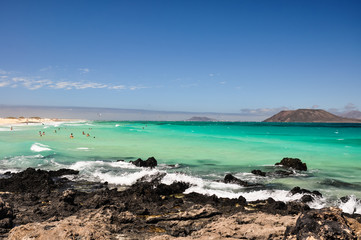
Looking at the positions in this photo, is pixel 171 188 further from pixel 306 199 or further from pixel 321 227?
pixel 321 227

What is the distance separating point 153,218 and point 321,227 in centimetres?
425

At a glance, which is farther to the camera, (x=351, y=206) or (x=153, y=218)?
(x=351, y=206)

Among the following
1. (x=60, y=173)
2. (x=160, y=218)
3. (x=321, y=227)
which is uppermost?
(x=321, y=227)

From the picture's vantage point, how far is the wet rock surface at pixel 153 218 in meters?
5.42

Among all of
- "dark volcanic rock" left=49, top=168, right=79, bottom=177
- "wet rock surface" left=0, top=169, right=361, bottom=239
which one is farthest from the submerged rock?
"dark volcanic rock" left=49, top=168, right=79, bottom=177

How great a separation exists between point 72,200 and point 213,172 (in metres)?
8.65

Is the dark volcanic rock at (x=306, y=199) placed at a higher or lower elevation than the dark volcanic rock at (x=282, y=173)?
higher

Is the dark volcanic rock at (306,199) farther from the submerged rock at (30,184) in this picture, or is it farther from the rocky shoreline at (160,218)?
the submerged rock at (30,184)

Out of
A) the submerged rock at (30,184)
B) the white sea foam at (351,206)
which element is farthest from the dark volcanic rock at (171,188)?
the white sea foam at (351,206)

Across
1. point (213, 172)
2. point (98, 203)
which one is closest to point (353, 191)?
point (213, 172)

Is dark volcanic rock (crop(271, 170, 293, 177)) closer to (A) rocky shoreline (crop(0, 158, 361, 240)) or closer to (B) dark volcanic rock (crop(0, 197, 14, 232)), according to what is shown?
(A) rocky shoreline (crop(0, 158, 361, 240))

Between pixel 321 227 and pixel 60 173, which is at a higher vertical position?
pixel 321 227

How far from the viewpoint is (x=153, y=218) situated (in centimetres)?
715

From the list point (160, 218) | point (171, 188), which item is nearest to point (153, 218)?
point (160, 218)
